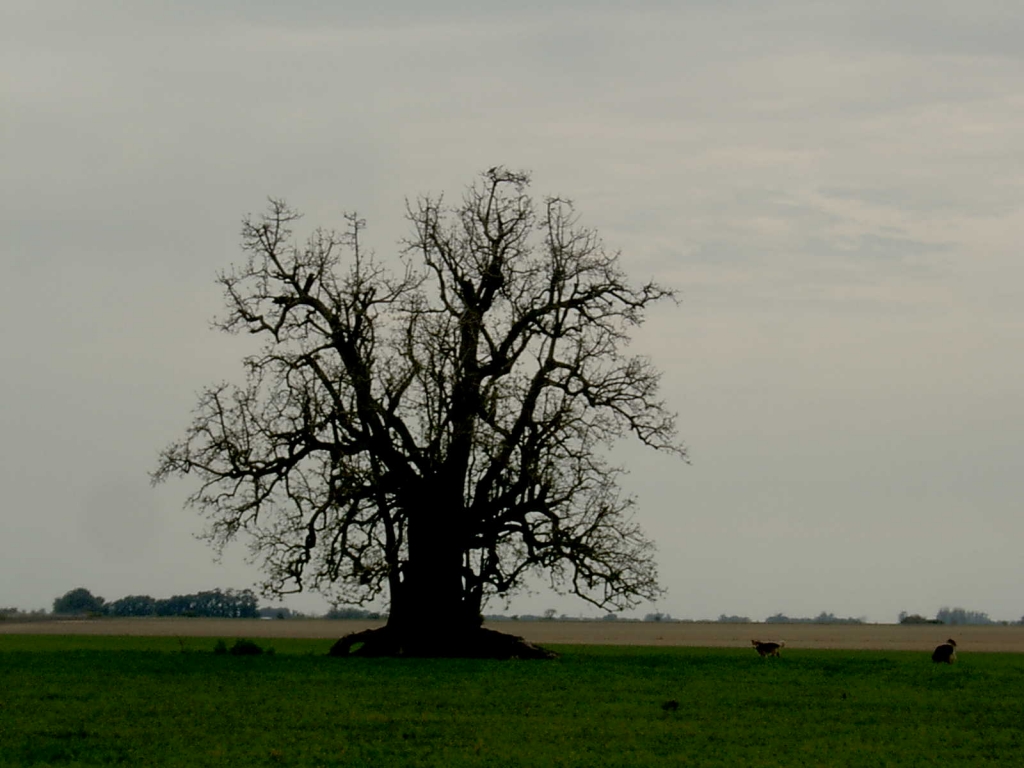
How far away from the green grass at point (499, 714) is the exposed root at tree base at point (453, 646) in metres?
3.15

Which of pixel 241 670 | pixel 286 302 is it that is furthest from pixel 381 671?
pixel 286 302

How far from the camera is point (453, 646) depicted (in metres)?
47.8

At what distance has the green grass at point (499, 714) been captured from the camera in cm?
2397

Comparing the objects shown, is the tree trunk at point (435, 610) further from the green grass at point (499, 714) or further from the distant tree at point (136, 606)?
the distant tree at point (136, 606)

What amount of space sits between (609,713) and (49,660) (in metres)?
23.6

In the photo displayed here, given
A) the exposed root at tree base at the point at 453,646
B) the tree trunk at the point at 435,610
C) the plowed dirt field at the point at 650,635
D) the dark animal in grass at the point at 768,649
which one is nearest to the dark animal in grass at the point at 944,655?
the dark animal in grass at the point at 768,649

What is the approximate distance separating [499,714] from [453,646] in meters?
18.3

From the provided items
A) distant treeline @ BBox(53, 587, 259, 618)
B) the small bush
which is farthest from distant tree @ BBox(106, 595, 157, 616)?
the small bush

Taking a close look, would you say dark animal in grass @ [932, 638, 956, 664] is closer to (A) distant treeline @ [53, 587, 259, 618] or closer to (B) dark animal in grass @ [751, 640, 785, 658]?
(B) dark animal in grass @ [751, 640, 785, 658]

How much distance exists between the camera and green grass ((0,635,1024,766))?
23969 mm

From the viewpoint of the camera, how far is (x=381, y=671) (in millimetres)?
40406

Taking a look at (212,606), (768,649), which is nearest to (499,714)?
(768,649)

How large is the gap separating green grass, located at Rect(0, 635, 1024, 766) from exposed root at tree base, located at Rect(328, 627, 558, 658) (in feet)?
10.3

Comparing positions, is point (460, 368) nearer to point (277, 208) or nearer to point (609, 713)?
point (277, 208)
